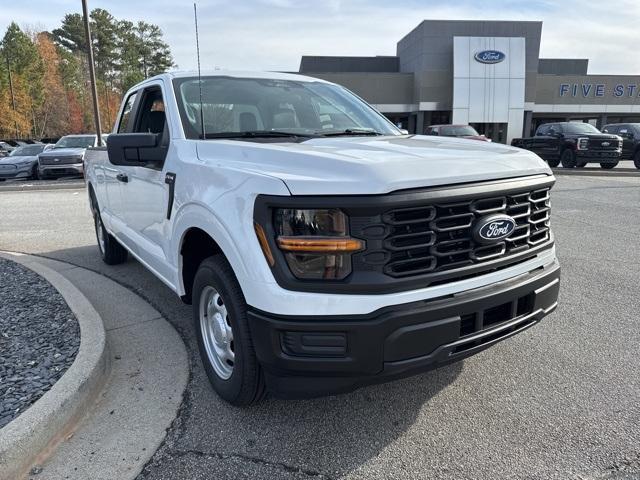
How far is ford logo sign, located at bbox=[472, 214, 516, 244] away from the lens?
2.43 m

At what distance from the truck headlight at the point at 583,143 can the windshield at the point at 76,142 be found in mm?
18379

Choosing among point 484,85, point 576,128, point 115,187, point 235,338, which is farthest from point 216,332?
point 484,85

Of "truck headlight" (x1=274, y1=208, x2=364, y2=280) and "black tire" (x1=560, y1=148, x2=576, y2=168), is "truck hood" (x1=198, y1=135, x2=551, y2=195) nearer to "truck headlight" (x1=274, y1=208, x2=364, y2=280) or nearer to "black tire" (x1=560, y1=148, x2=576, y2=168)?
"truck headlight" (x1=274, y1=208, x2=364, y2=280)

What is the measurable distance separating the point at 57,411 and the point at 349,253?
1.81 m

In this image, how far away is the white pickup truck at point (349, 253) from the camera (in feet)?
7.22

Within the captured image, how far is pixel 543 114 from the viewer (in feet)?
149

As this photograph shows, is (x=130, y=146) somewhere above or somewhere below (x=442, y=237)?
above

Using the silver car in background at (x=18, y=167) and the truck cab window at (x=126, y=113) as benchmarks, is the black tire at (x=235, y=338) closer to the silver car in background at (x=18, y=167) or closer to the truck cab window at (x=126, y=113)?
the truck cab window at (x=126, y=113)

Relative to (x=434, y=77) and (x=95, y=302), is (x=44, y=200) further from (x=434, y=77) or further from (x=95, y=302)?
(x=434, y=77)

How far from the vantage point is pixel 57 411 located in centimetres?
264

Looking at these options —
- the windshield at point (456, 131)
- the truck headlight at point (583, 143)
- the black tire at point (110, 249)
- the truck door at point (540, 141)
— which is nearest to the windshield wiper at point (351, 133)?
the black tire at point (110, 249)

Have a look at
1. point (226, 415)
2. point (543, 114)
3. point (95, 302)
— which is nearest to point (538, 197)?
point (226, 415)

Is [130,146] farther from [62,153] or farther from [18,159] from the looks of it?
[18,159]

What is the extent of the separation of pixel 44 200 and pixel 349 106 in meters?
11.3
